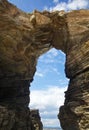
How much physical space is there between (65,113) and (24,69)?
7.42 metres

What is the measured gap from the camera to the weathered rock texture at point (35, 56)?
25.0 m

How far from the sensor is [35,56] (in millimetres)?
32875

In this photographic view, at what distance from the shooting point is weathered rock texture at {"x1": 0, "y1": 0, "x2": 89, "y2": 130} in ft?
82.1

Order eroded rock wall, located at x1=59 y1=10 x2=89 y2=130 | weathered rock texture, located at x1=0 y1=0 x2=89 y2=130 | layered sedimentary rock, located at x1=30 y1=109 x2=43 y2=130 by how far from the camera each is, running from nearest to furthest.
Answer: eroded rock wall, located at x1=59 y1=10 x2=89 y2=130, weathered rock texture, located at x1=0 y1=0 x2=89 y2=130, layered sedimentary rock, located at x1=30 y1=109 x2=43 y2=130

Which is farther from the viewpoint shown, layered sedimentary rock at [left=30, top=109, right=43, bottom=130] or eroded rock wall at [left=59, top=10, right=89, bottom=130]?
layered sedimentary rock at [left=30, top=109, right=43, bottom=130]

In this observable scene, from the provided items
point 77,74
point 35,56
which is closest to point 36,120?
point 35,56

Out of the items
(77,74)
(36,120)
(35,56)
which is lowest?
(36,120)

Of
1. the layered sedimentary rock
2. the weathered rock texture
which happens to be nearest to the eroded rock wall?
the weathered rock texture

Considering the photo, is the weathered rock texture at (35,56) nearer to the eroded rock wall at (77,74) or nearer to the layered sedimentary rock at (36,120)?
the eroded rock wall at (77,74)

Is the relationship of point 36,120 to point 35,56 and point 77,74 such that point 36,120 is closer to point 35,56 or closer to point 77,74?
point 35,56

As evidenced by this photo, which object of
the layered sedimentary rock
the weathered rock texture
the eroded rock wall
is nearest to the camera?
the eroded rock wall

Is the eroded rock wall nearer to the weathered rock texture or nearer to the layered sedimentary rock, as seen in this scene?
the weathered rock texture

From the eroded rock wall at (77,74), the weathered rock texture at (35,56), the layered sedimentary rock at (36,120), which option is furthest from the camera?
the layered sedimentary rock at (36,120)

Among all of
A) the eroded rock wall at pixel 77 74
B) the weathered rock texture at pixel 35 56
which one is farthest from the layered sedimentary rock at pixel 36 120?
the eroded rock wall at pixel 77 74
